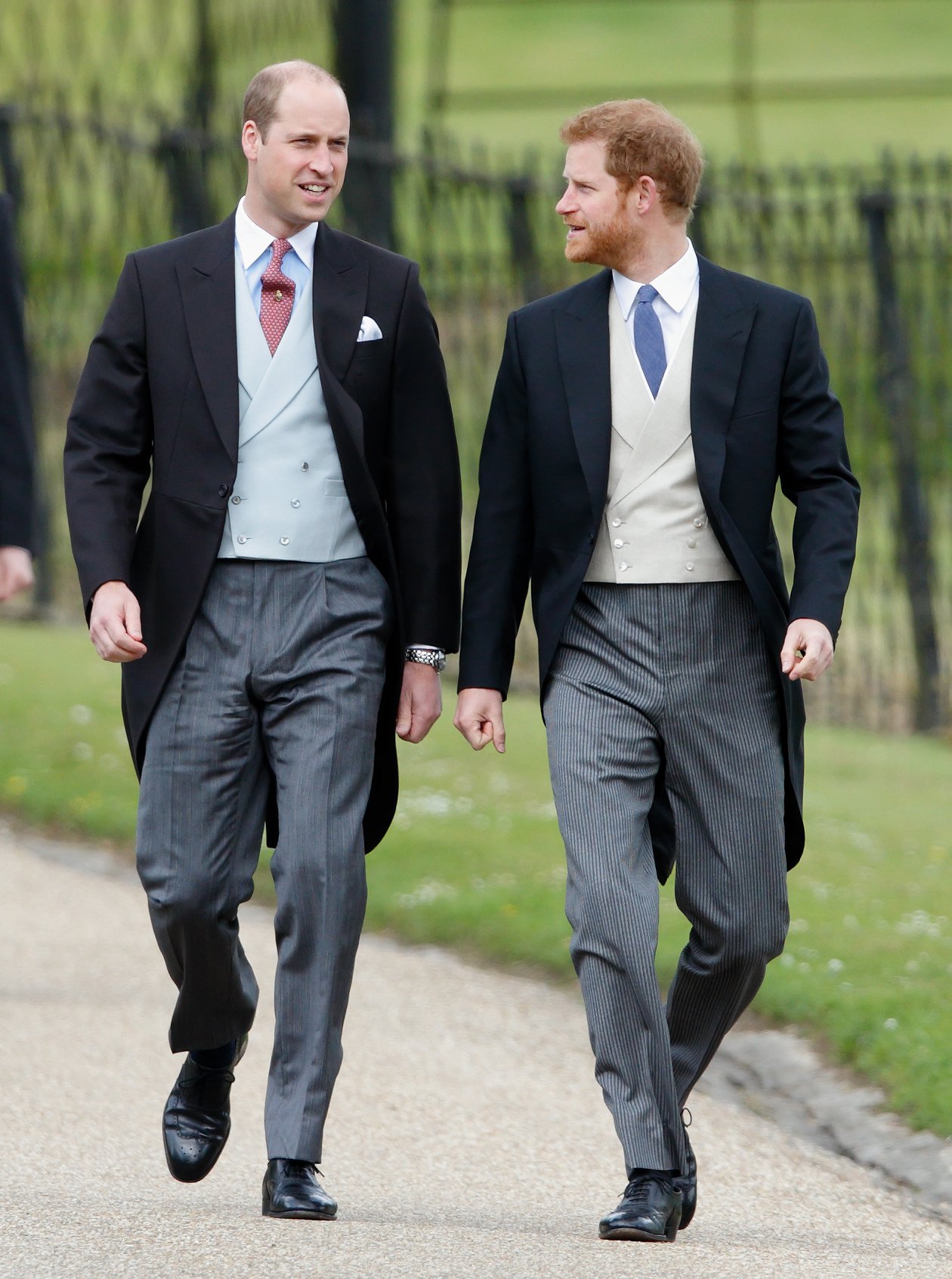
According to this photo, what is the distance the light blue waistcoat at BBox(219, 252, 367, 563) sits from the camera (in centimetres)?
392

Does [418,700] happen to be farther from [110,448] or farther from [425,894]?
[425,894]

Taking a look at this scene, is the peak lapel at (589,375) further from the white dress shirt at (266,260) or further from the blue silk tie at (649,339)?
the white dress shirt at (266,260)

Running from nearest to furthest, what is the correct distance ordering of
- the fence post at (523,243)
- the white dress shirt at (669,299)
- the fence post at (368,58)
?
1. the white dress shirt at (669,299)
2. the fence post at (523,243)
3. the fence post at (368,58)

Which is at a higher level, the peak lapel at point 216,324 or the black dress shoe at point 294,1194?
the peak lapel at point 216,324

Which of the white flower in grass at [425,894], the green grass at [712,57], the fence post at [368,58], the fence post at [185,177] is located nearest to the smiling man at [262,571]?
the white flower in grass at [425,894]

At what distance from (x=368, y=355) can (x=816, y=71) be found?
122 feet

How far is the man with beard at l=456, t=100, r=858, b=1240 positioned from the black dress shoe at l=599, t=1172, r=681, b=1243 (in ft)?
0.38

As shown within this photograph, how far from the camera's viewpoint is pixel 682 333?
156 inches

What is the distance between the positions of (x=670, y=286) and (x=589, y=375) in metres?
0.23

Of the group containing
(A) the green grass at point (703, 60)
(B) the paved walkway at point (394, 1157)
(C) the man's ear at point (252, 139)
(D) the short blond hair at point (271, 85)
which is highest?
(A) the green grass at point (703, 60)

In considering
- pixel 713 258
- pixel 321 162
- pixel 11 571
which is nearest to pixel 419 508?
pixel 321 162

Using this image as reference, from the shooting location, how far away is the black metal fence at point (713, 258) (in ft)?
33.7

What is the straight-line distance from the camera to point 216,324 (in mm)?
3963

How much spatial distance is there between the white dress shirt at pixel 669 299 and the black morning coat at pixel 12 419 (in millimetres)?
1428
